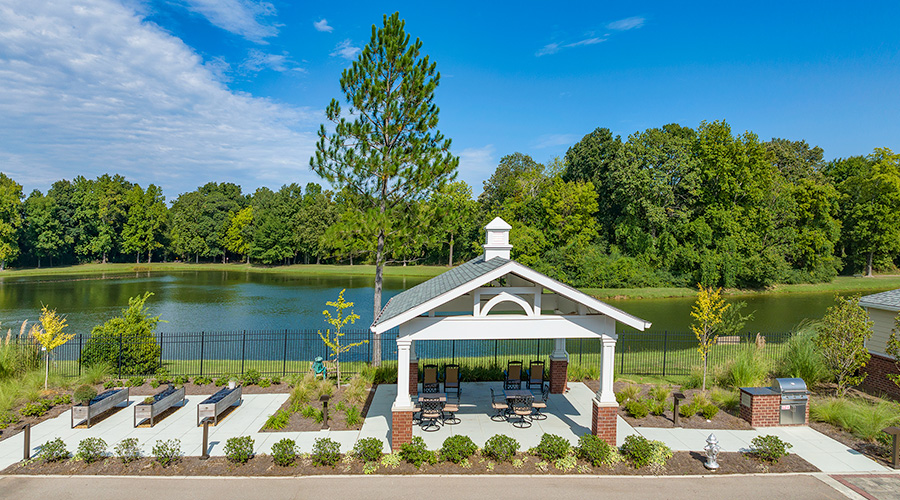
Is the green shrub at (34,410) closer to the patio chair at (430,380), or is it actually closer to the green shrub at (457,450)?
the patio chair at (430,380)

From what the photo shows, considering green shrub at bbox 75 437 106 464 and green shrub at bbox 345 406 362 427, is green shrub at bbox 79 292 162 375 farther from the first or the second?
green shrub at bbox 345 406 362 427

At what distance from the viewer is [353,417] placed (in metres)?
11.5

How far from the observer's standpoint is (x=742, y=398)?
1225 centimetres

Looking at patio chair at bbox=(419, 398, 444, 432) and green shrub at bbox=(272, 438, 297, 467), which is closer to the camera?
green shrub at bbox=(272, 438, 297, 467)

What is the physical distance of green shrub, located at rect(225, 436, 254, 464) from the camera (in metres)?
9.16

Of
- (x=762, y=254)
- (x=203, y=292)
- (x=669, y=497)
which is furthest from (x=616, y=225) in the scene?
(x=669, y=497)

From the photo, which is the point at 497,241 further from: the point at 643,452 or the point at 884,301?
the point at 884,301

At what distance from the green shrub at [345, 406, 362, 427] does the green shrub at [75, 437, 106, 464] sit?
4903 millimetres

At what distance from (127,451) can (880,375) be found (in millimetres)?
19719

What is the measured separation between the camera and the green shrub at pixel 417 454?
922 centimetres

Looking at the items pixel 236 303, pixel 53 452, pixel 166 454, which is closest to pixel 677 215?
pixel 236 303

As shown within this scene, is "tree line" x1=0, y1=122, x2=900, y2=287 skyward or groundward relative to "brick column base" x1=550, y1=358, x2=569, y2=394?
skyward

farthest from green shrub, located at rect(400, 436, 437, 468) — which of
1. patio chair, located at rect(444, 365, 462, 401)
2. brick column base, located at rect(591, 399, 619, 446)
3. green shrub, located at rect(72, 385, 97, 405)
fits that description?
green shrub, located at rect(72, 385, 97, 405)

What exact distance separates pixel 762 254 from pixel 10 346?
5639 centimetres
